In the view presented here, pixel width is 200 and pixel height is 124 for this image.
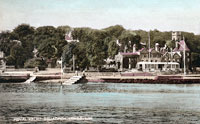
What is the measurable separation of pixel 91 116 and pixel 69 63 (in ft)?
171

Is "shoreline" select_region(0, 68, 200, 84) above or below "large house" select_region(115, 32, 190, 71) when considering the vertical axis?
below

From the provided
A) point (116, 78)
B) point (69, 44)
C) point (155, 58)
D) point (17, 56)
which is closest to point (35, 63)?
point (17, 56)

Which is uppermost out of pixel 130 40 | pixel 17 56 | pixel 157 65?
pixel 130 40

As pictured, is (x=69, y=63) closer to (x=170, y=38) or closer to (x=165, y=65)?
(x=165, y=65)

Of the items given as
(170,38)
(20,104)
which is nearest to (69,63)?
(170,38)

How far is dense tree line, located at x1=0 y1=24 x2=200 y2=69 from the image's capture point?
254ft

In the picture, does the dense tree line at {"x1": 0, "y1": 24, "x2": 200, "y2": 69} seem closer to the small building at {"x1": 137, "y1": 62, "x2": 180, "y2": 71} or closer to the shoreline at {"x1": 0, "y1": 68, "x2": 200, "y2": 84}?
the small building at {"x1": 137, "y1": 62, "x2": 180, "y2": 71}

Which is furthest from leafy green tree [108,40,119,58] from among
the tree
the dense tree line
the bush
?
the tree

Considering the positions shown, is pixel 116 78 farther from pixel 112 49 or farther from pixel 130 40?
pixel 130 40

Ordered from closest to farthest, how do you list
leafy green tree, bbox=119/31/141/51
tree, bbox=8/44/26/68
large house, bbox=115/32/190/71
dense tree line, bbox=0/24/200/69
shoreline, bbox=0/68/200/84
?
shoreline, bbox=0/68/200/84, dense tree line, bbox=0/24/200/69, tree, bbox=8/44/26/68, large house, bbox=115/32/190/71, leafy green tree, bbox=119/31/141/51

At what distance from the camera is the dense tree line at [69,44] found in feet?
254

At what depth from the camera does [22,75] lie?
211 ft

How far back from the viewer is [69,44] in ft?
263

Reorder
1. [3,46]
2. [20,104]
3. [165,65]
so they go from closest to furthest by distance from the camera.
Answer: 1. [20,104]
2. [165,65]
3. [3,46]
